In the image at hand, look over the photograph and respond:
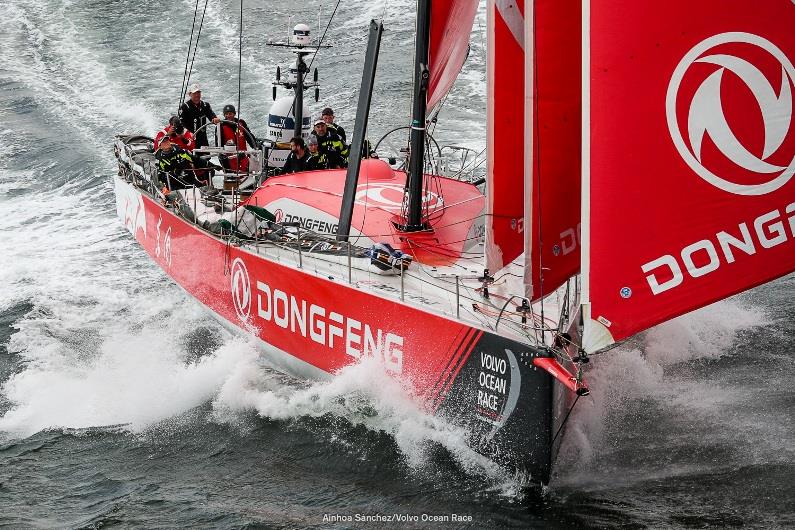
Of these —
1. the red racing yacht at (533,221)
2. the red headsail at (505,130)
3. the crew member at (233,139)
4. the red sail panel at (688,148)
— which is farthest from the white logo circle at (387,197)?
the red sail panel at (688,148)

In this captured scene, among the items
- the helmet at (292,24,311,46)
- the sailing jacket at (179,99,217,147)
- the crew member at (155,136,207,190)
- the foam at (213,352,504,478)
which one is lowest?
the foam at (213,352,504,478)

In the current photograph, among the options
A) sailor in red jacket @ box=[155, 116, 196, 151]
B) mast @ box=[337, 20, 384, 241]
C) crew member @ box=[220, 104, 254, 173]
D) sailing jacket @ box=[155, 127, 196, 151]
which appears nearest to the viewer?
mast @ box=[337, 20, 384, 241]

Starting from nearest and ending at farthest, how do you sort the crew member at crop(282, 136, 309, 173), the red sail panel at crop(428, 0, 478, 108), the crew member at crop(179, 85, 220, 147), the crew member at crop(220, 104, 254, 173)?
1. the red sail panel at crop(428, 0, 478, 108)
2. the crew member at crop(282, 136, 309, 173)
3. the crew member at crop(220, 104, 254, 173)
4. the crew member at crop(179, 85, 220, 147)

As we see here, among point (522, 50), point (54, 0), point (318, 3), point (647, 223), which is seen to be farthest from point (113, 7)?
point (647, 223)

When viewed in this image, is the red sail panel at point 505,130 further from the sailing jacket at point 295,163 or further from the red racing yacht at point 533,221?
the sailing jacket at point 295,163

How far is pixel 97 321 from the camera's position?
1073 centimetres

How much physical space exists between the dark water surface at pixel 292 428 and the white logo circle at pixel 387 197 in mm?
1713

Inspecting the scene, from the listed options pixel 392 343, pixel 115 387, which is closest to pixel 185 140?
pixel 115 387

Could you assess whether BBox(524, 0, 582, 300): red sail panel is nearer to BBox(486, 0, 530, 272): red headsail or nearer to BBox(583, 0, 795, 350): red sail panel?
BBox(486, 0, 530, 272): red headsail

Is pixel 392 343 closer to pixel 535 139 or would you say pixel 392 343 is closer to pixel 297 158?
pixel 535 139

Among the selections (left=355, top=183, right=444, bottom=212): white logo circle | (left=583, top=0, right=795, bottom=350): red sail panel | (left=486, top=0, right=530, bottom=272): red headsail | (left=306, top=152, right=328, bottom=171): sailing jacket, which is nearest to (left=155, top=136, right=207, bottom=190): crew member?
(left=306, top=152, right=328, bottom=171): sailing jacket

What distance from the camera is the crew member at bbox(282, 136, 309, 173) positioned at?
1000 centimetres

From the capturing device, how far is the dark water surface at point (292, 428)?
673 centimetres

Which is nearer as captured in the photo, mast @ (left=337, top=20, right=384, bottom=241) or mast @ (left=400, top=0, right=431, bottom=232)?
mast @ (left=400, top=0, right=431, bottom=232)
